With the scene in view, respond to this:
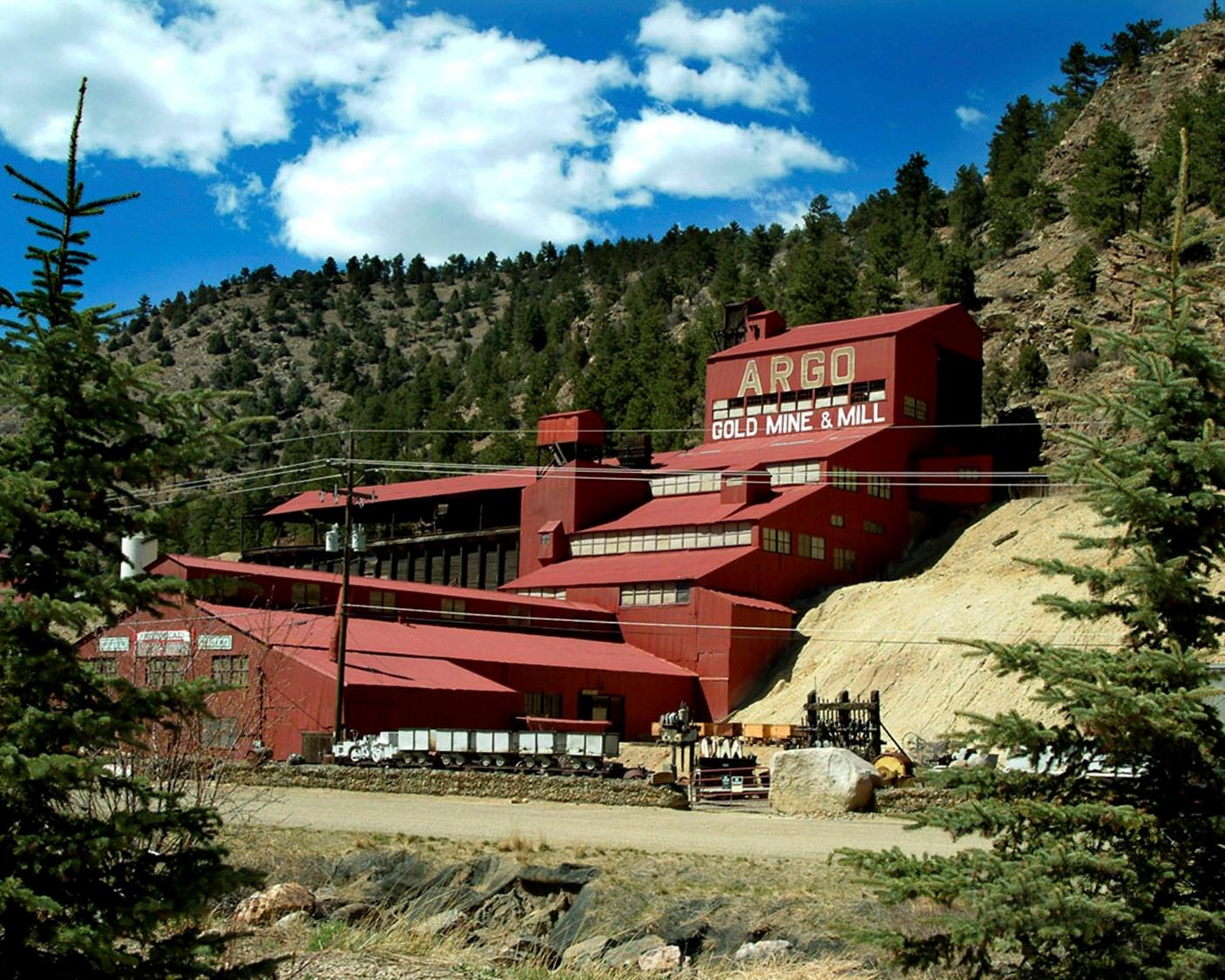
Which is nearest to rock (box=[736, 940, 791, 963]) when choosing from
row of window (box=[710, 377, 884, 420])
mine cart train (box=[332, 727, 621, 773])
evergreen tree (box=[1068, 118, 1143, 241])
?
mine cart train (box=[332, 727, 621, 773])

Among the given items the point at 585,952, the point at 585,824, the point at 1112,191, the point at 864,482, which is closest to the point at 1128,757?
the point at 585,952

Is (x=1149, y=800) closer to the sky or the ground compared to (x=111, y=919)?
closer to the sky

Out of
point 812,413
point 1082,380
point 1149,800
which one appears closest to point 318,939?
point 1149,800

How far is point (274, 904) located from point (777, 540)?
47.8 metres

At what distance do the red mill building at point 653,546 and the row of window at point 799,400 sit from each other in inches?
4.1

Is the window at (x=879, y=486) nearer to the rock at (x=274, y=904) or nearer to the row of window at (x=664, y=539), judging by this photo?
the row of window at (x=664, y=539)

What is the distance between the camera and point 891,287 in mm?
103562

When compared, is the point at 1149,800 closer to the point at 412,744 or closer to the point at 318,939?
the point at 318,939

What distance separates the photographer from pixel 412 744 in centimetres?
3875

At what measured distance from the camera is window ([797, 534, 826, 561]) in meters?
65.3

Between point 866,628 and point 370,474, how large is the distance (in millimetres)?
79463

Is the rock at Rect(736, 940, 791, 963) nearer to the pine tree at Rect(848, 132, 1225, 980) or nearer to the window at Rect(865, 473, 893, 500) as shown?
the pine tree at Rect(848, 132, 1225, 980)

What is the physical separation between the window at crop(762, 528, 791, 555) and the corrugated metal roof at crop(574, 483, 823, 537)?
898 mm

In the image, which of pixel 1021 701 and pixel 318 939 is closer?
pixel 318 939
